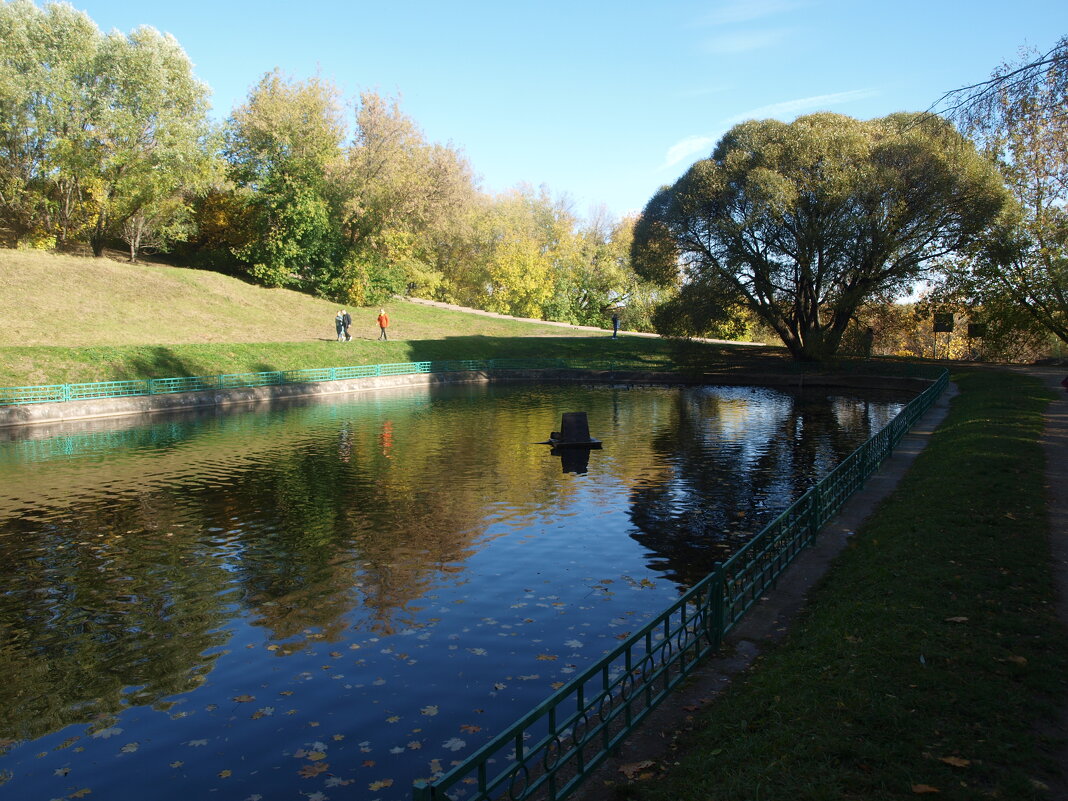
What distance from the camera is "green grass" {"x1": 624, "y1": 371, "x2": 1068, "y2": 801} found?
516 cm

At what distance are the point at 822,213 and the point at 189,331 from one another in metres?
37.4

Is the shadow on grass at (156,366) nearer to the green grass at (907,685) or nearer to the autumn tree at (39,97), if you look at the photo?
the autumn tree at (39,97)

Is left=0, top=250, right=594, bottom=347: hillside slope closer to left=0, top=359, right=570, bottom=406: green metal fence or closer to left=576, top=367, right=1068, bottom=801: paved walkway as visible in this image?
left=0, top=359, right=570, bottom=406: green metal fence

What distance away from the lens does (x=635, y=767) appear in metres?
5.79

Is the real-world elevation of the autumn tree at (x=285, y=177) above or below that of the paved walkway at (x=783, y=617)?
above

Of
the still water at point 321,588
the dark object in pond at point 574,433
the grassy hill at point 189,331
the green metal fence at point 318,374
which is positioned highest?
the grassy hill at point 189,331

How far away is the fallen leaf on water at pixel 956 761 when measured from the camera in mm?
5188

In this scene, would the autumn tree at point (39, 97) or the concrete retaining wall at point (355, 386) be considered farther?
the autumn tree at point (39, 97)

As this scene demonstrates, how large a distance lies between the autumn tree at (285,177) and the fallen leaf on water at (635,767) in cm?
5966

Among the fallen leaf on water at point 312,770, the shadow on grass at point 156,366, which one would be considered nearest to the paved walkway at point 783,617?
the fallen leaf on water at point 312,770

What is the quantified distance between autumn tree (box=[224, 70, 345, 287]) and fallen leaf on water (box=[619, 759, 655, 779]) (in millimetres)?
59660

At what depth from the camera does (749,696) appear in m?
6.62

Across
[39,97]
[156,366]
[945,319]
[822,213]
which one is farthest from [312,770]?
[39,97]

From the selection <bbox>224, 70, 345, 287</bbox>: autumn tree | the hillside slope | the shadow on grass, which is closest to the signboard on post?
the hillside slope
